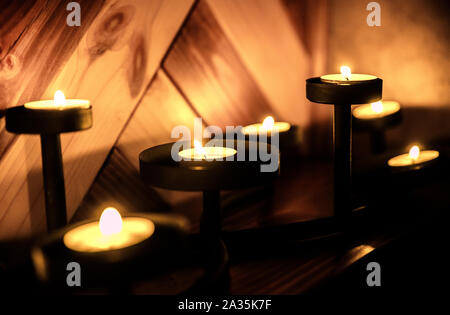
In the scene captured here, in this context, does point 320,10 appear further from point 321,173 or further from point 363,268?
point 363,268

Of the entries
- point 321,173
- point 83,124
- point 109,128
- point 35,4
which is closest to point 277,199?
point 321,173

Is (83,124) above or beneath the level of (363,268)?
above

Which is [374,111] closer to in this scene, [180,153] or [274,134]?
[274,134]

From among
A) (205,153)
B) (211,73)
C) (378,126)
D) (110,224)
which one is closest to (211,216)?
(205,153)

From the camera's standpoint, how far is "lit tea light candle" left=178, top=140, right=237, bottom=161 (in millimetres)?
896

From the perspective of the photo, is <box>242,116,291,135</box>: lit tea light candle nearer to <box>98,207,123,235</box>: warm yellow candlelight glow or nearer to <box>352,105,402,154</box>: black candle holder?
<box>352,105,402,154</box>: black candle holder

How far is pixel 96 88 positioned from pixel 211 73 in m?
0.35

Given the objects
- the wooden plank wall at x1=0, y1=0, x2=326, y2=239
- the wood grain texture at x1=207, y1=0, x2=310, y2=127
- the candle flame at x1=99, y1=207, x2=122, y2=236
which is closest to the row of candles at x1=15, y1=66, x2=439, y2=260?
the candle flame at x1=99, y1=207, x2=122, y2=236

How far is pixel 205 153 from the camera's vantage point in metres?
0.93

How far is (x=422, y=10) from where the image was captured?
4.74ft
